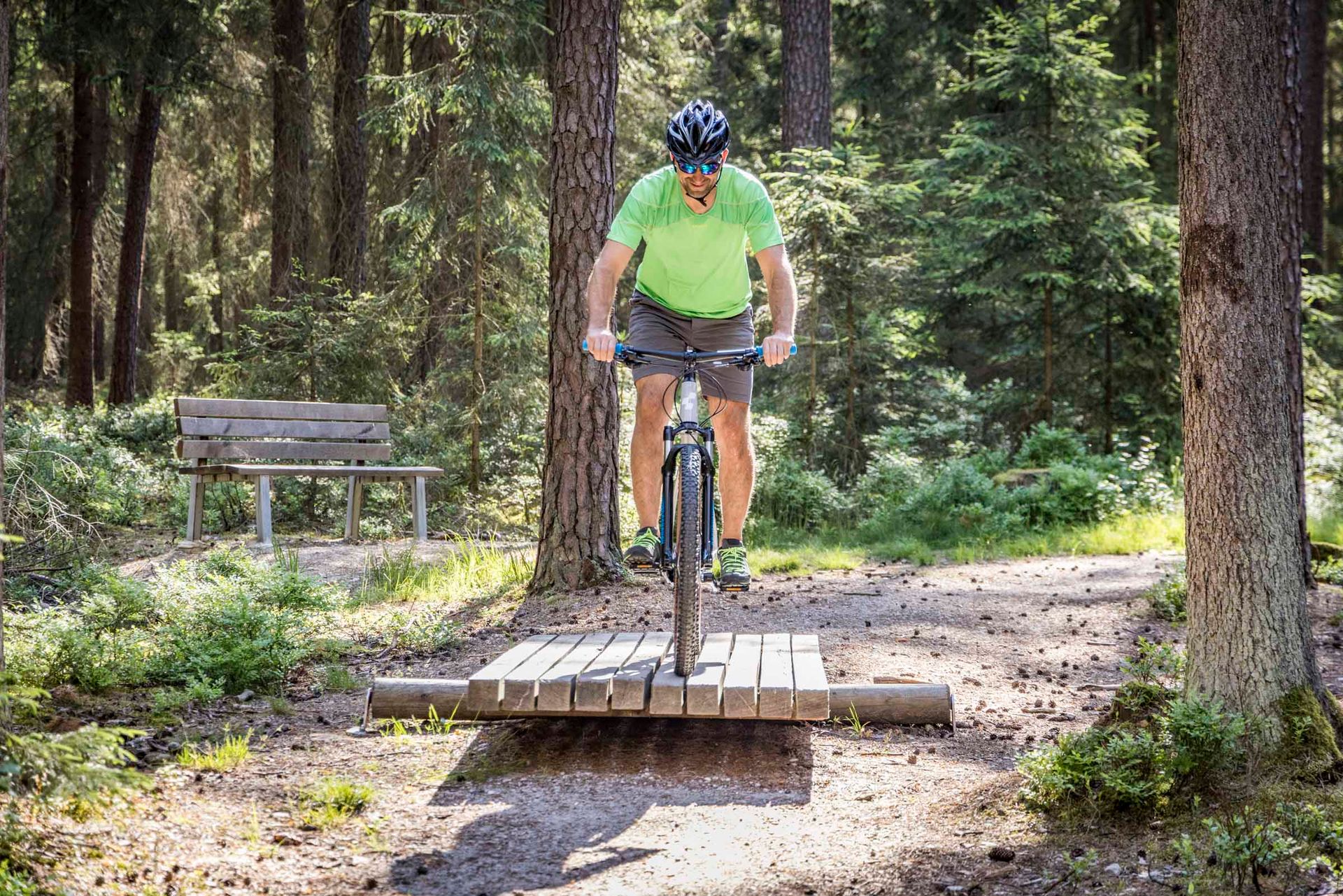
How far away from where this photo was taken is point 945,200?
2077 centimetres

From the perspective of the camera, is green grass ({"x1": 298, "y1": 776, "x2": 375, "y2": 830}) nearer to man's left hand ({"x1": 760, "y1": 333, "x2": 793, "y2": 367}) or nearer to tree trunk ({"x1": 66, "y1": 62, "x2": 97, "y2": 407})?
man's left hand ({"x1": 760, "y1": 333, "x2": 793, "y2": 367})

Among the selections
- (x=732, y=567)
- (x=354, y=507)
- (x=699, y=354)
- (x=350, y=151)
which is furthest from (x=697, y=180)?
(x=350, y=151)

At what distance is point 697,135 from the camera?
4883 mm

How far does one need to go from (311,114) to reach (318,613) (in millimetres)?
15076

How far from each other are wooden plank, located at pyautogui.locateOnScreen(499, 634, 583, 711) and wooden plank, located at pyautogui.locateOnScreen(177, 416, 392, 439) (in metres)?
6.99

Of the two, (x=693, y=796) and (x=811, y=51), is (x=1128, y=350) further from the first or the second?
(x=693, y=796)

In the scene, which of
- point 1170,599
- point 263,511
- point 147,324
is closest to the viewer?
point 1170,599

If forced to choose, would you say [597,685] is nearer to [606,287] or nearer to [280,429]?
[606,287]

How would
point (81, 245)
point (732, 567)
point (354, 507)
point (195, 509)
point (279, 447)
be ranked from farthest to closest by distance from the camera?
point (81, 245) → point (279, 447) → point (354, 507) → point (195, 509) → point (732, 567)

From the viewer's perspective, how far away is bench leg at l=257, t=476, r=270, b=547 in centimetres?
1068

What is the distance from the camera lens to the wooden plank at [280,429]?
439 inches

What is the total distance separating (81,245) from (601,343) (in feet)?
61.3

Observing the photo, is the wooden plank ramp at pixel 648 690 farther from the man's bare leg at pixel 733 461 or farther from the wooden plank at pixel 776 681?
the man's bare leg at pixel 733 461

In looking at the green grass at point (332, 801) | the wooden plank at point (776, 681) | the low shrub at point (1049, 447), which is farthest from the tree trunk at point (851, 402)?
the green grass at point (332, 801)
